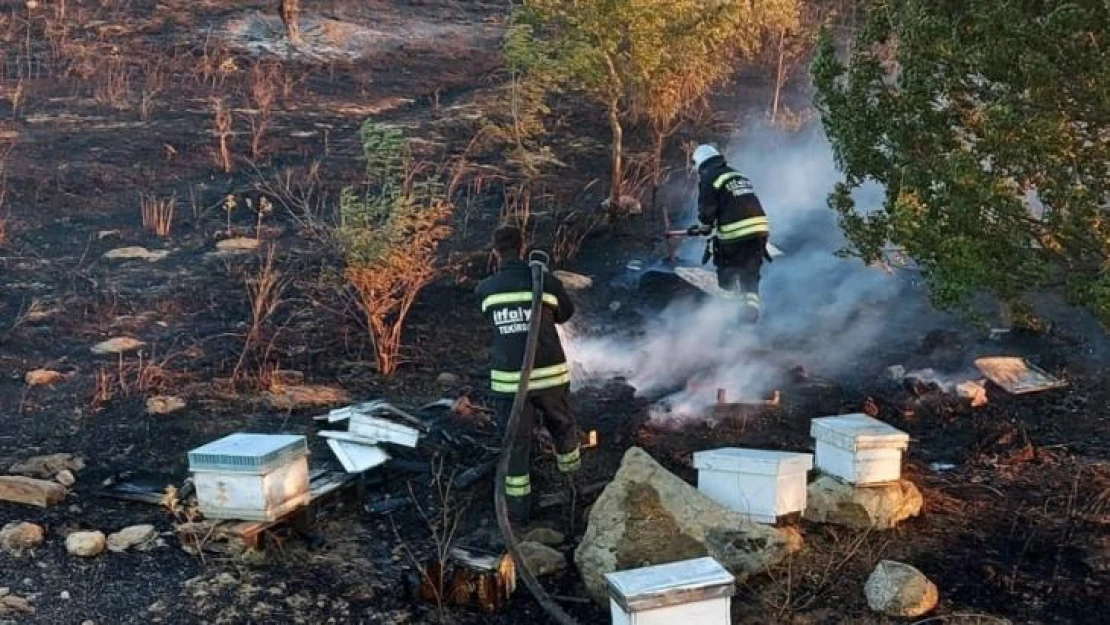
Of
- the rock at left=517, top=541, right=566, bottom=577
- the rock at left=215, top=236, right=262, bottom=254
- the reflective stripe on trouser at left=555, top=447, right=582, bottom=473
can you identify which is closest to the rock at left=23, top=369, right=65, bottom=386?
the rock at left=215, top=236, right=262, bottom=254

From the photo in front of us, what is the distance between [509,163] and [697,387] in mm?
6864

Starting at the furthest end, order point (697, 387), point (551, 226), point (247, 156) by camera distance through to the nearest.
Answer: point (247, 156)
point (551, 226)
point (697, 387)

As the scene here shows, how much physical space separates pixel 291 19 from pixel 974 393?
50.9 ft

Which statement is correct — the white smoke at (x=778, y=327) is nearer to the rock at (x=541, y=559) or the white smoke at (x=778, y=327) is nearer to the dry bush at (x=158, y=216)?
the rock at (x=541, y=559)

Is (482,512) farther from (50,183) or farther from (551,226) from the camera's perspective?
(50,183)

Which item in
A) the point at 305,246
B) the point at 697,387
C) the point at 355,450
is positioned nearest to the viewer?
the point at 355,450

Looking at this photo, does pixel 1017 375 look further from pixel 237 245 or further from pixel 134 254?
pixel 134 254

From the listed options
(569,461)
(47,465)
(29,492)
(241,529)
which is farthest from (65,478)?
(569,461)

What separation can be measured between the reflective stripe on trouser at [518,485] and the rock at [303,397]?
6.87ft

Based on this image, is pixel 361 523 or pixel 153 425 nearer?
pixel 361 523

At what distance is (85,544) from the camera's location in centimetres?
544

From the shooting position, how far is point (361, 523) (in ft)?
19.5

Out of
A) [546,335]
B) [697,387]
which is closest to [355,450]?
[546,335]

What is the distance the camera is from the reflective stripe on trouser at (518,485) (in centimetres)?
595
